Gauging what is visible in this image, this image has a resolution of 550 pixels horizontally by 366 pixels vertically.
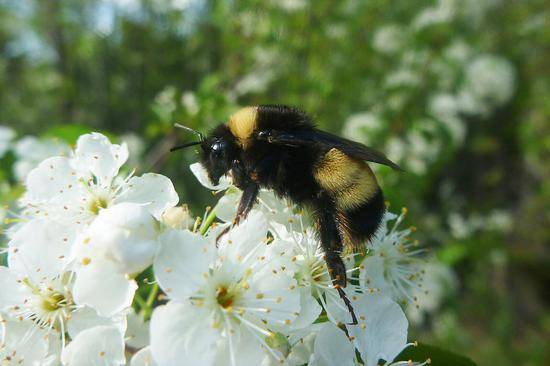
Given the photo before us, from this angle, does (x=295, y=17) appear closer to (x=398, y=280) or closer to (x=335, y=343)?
(x=398, y=280)

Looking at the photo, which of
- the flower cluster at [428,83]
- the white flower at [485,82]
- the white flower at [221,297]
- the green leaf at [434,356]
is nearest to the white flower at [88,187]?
the white flower at [221,297]

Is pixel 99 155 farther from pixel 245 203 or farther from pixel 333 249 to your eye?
pixel 333 249

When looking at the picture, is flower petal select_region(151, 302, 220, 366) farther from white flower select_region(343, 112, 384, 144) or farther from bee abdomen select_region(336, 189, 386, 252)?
white flower select_region(343, 112, 384, 144)

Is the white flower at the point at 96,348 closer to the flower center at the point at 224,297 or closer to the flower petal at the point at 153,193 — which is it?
the flower center at the point at 224,297

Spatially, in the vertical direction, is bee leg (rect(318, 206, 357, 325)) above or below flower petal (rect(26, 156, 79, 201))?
above

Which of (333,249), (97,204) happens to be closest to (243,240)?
(333,249)

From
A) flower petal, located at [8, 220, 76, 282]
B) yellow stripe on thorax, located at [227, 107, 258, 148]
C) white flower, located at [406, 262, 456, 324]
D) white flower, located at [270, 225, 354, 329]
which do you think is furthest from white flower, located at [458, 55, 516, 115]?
flower petal, located at [8, 220, 76, 282]

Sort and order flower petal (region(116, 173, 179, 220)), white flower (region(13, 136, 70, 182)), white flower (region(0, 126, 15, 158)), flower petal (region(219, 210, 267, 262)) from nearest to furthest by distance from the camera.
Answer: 1. flower petal (region(219, 210, 267, 262))
2. flower petal (region(116, 173, 179, 220))
3. white flower (region(13, 136, 70, 182))
4. white flower (region(0, 126, 15, 158))
